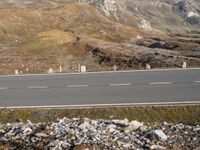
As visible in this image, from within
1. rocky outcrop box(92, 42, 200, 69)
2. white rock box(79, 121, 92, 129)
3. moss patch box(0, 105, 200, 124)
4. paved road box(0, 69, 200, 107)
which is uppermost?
rocky outcrop box(92, 42, 200, 69)

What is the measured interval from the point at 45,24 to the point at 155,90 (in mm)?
55956

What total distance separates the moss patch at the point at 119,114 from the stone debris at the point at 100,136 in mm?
4175

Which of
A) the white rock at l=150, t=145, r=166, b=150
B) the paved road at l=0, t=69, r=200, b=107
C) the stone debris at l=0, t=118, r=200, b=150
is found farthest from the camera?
the paved road at l=0, t=69, r=200, b=107

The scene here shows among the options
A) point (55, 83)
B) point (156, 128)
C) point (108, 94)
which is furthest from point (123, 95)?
point (156, 128)

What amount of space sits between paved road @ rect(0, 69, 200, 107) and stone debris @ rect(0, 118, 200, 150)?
244 inches

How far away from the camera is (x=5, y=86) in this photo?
78.3 ft

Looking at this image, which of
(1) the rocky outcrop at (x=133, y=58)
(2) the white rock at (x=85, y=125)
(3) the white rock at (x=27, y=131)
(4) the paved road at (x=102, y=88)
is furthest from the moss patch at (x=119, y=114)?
(1) the rocky outcrop at (x=133, y=58)

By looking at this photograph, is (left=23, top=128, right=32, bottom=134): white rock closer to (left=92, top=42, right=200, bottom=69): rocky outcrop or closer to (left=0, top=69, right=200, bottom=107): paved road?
(left=0, top=69, right=200, bottom=107): paved road

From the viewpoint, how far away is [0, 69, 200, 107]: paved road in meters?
19.2

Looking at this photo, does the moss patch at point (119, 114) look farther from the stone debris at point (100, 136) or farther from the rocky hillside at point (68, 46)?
the rocky hillside at point (68, 46)

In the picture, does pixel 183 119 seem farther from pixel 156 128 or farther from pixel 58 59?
pixel 58 59

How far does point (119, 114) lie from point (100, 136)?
5866mm

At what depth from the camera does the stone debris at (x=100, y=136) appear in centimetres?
1092

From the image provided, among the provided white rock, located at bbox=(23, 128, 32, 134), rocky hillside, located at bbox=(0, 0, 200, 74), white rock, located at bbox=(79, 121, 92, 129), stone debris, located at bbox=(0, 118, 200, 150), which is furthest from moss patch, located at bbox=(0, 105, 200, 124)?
rocky hillside, located at bbox=(0, 0, 200, 74)
